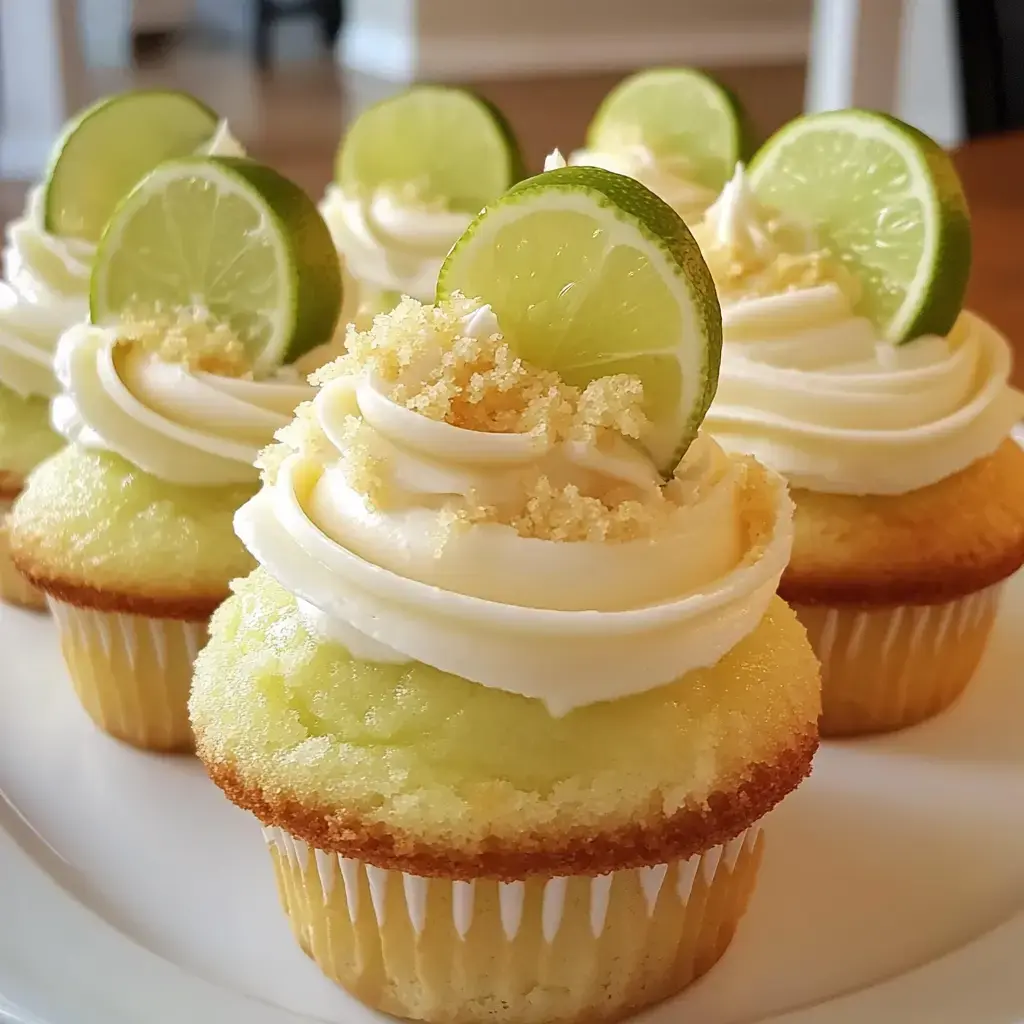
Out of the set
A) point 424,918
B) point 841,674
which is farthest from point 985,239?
point 424,918

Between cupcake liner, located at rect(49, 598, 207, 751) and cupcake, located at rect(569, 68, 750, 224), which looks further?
cupcake, located at rect(569, 68, 750, 224)

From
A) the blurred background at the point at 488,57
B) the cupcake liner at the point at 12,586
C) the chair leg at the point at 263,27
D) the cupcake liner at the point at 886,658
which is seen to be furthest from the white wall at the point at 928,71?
the chair leg at the point at 263,27

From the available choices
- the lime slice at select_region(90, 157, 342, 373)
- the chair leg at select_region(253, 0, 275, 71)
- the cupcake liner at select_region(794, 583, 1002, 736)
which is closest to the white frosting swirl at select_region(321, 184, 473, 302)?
the lime slice at select_region(90, 157, 342, 373)

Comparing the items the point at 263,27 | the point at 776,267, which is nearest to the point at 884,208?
the point at 776,267

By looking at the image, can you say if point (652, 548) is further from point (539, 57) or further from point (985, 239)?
point (539, 57)

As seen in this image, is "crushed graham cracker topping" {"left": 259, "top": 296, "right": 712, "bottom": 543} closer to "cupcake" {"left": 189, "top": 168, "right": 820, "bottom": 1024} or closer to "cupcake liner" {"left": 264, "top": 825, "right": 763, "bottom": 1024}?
"cupcake" {"left": 189, "top": 168, "right": 820, "bottom": 1024}

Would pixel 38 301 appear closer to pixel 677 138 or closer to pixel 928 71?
pixel 677 138
